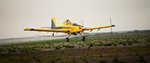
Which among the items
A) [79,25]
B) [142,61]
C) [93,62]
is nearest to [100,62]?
[93,62]

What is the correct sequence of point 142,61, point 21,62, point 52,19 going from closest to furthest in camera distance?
1. point 142,61
2. point 21,62
3. point 52,19

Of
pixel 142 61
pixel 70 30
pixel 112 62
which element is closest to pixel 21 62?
pixel 112 62

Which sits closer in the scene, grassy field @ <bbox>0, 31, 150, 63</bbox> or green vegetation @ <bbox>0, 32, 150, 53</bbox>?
grassy field @ <bbox>0, 31, 150, 63</bbox>

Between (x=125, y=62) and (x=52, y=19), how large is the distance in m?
40.1

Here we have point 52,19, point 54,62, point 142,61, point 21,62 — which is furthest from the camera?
point 52,19

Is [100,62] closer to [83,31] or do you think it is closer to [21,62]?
[21,62]

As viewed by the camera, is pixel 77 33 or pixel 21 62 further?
pixel 77 33

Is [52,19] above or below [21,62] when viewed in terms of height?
above

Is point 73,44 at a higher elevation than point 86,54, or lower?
lower

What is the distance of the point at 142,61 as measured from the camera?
1257 centimetres

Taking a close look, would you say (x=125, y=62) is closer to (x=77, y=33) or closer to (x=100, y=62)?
(x=100, y=62)

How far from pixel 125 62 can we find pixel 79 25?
25.8 meters

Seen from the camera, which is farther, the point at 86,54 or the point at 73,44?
the point at 73,44

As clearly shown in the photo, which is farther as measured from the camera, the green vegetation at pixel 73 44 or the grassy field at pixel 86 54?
the green vegetation at pixel 73 44
